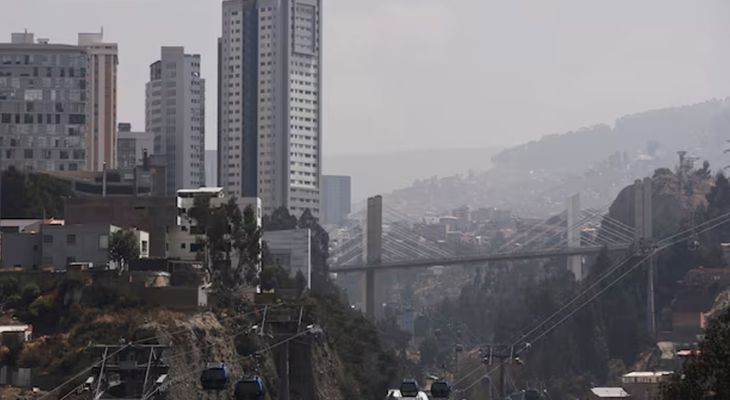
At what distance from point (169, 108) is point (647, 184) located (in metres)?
38.3

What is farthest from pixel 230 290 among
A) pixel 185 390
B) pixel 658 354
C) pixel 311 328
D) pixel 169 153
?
pixel 169 153

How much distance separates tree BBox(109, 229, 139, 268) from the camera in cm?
→ 8656

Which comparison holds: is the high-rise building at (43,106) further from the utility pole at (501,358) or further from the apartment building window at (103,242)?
the apartment building window at (103,242)

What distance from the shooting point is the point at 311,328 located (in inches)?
3457

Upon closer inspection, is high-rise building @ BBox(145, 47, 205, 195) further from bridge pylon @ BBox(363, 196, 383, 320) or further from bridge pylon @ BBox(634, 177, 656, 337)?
bridge pylon @ BBox(634, 177, 656, 337)

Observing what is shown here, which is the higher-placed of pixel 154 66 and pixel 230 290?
pixel 154 66

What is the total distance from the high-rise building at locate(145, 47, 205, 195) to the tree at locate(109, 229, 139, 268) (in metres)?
97.3

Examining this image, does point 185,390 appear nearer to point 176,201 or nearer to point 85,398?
point 85,398

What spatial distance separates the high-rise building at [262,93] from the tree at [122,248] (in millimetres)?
94778

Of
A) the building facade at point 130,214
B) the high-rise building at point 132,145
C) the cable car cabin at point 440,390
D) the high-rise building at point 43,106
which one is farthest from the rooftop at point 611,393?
the high-rise building at point 132,145

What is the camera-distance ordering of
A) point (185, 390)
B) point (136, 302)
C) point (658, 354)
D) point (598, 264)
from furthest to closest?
point (598, 264) < point (658, 354) < point (136, 302) < point (185, 390)

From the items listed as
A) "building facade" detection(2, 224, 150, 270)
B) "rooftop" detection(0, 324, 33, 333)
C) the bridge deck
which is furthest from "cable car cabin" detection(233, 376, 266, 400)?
the bridge deck

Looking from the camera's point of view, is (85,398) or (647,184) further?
(647,184)

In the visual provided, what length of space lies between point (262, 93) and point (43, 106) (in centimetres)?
3790
